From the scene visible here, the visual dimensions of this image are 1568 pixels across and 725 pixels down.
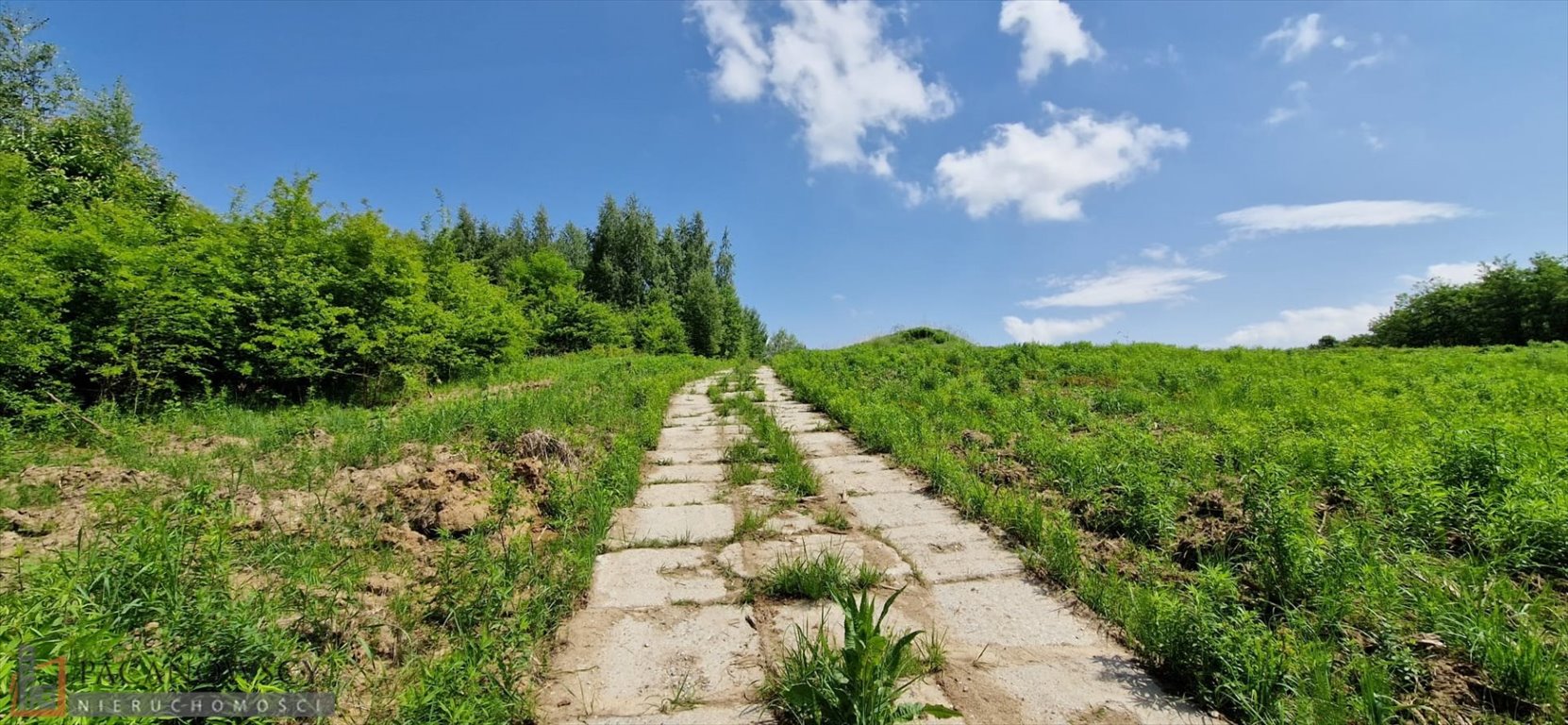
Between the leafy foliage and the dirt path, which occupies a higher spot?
the leafy foliage

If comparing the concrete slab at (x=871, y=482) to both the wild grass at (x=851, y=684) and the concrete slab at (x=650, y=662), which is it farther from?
the wild grass at (x=851, y=684)

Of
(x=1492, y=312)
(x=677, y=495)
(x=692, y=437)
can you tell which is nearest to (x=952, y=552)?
(x=677, y=495)

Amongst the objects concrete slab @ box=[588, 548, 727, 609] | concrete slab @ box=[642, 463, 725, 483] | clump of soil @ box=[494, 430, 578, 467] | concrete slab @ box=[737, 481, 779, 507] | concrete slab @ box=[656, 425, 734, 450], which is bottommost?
concrete slab @ box=[588, 548, 727, 609]

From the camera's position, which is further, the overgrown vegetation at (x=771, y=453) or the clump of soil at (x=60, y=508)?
the overgrown vegetation at (x=771, y=453)

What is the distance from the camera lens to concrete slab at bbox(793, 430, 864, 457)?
5.09m

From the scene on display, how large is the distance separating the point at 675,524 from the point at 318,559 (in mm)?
1697

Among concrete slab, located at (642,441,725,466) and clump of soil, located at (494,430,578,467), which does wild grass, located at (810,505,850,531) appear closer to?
concrete slab, located at (642,441,725,466)

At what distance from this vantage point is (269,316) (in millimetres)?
7301

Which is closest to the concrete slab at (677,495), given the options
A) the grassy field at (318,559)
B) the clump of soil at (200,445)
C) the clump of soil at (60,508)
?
the grassy field at (318,559)

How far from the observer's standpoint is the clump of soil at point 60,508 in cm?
238

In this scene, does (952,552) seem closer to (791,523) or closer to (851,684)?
(791,523)

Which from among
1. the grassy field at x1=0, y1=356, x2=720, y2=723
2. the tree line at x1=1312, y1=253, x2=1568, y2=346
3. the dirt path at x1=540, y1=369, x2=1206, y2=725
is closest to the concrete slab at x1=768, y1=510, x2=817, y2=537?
the dirt path at x1=540, y1=369, x2=1206, y2=725

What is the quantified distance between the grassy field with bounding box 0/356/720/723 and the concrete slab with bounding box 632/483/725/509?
14 cm

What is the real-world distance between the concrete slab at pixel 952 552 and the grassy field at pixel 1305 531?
0.49ft
